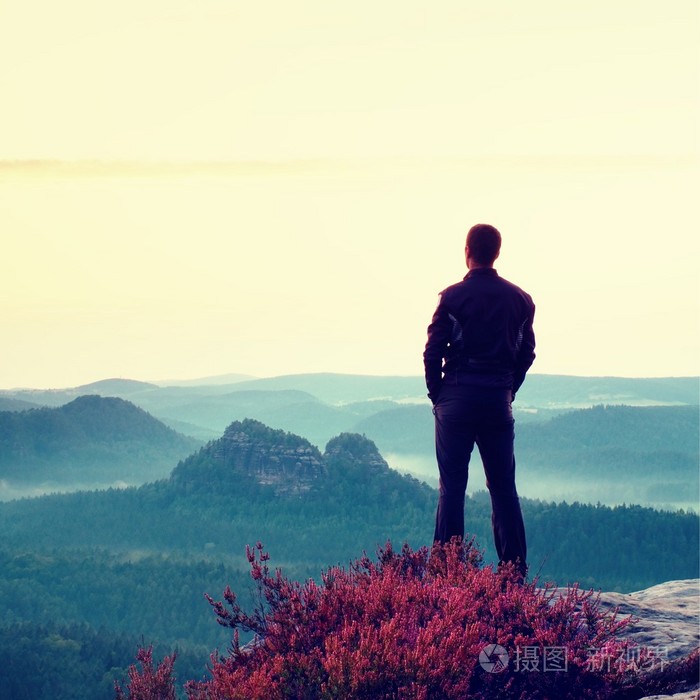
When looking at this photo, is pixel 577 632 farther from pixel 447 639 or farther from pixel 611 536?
pixel 611 536

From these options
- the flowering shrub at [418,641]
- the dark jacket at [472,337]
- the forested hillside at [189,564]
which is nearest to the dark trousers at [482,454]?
the dark jacket at [472,337]

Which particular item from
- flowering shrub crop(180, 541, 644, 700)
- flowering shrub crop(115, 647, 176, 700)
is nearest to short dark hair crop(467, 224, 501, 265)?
flowering shrub crop(180, 541, 644, 700)

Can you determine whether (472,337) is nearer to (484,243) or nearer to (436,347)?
(436,347)

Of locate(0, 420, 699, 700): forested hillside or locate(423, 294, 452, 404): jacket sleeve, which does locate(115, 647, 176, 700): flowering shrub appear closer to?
locate(423, 294, 452, 404): jacket sleeve

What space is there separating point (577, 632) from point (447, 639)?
2431mm

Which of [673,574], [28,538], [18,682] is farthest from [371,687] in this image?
[28,538]

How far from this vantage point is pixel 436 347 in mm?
15617

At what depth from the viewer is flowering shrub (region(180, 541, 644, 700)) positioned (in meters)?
12.1

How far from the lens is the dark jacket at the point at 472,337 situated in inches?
620

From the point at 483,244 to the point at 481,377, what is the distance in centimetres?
188

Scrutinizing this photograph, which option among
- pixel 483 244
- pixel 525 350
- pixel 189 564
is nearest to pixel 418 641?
pixel 525 350

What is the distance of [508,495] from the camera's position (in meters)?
16.4

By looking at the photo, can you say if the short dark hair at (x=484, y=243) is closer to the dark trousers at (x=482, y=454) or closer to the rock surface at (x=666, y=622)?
the dark trousers at (x=482, y=454)

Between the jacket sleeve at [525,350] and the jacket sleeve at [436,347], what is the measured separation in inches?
47.5
